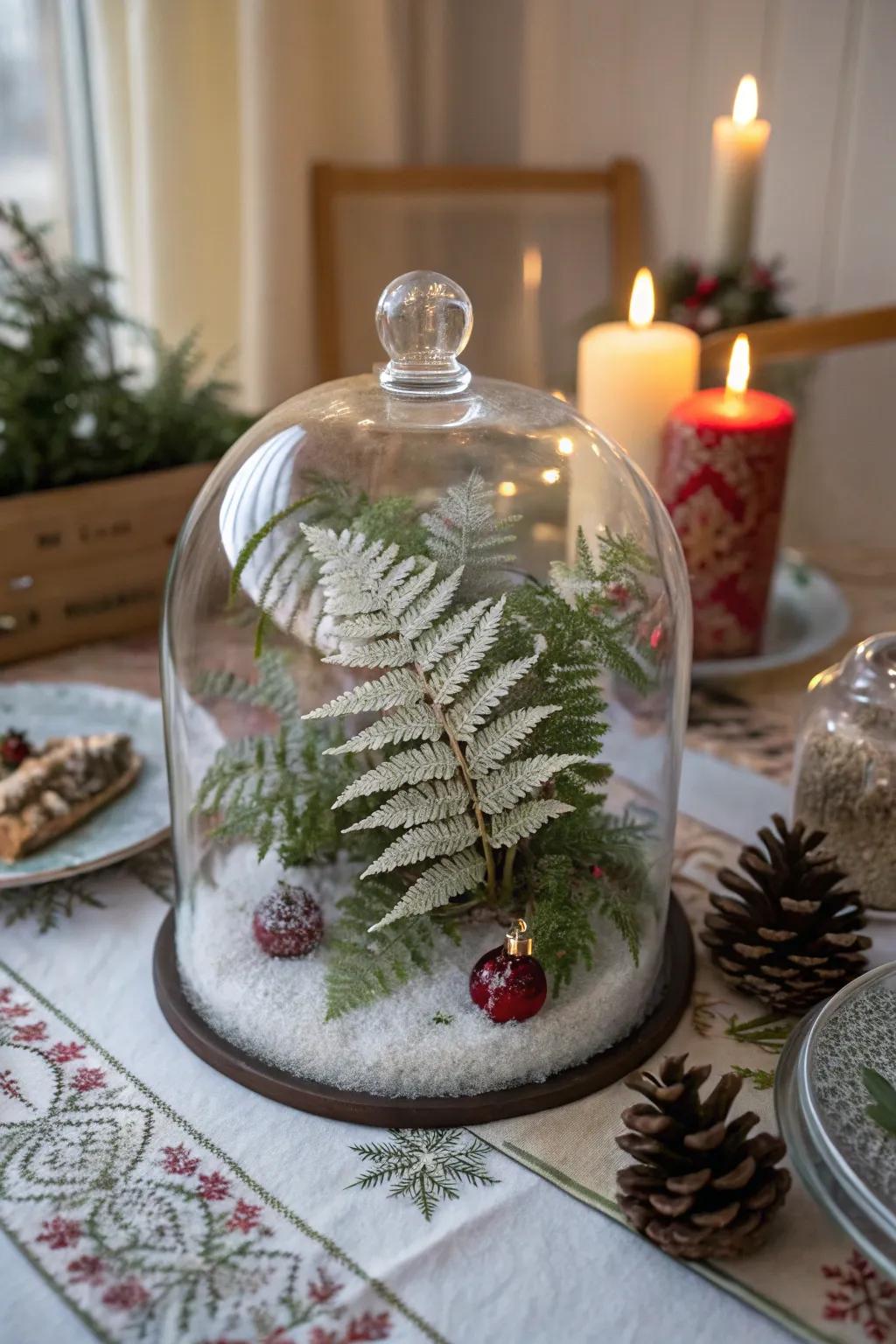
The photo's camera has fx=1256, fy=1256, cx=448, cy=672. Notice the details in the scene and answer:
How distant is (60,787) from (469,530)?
33 cm

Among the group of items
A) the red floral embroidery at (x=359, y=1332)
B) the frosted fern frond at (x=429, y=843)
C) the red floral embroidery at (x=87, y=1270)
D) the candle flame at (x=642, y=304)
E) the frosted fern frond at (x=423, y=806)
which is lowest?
the red floral embroidery at (x=359, y=1332)

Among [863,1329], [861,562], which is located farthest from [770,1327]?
[861,562]

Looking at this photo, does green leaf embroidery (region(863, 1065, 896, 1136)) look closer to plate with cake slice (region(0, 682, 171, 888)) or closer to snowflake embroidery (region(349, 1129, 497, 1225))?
snowflake embroidery (region(349, 1129, 497, 1225))

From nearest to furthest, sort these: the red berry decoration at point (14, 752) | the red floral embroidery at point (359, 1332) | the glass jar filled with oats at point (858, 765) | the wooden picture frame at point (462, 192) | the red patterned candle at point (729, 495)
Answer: the red floral embroidery at point (359, 1332), the glass jar filled with oats at point (858, 765), the red berry decoration at point (14, 752), the red patterned candle at point (729, 495), the wooden picture frame at point (462, 192)

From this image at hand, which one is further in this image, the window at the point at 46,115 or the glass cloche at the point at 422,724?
the window at the point at 46,115

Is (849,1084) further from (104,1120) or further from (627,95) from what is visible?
(627,95)

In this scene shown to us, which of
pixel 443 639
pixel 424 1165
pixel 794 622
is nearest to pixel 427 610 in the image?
pixel 443 639

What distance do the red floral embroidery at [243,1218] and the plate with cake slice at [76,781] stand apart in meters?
0.25

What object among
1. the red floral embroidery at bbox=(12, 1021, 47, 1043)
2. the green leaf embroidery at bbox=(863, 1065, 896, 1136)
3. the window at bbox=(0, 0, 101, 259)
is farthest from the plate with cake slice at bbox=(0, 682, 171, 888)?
the window at bbox=(0, 0, 101, 259)

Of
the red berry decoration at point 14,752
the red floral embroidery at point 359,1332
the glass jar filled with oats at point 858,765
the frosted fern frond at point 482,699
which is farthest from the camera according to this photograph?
the red berry decoration at point 14,752

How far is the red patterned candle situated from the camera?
3.02 feet

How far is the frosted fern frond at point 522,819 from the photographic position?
56cm

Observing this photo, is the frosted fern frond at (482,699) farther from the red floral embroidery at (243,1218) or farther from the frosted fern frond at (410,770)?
the red floral embroidery at (243,1218)

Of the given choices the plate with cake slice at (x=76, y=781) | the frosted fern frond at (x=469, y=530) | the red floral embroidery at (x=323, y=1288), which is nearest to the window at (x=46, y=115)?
the plate with cake slice at (x=76, y=781)
